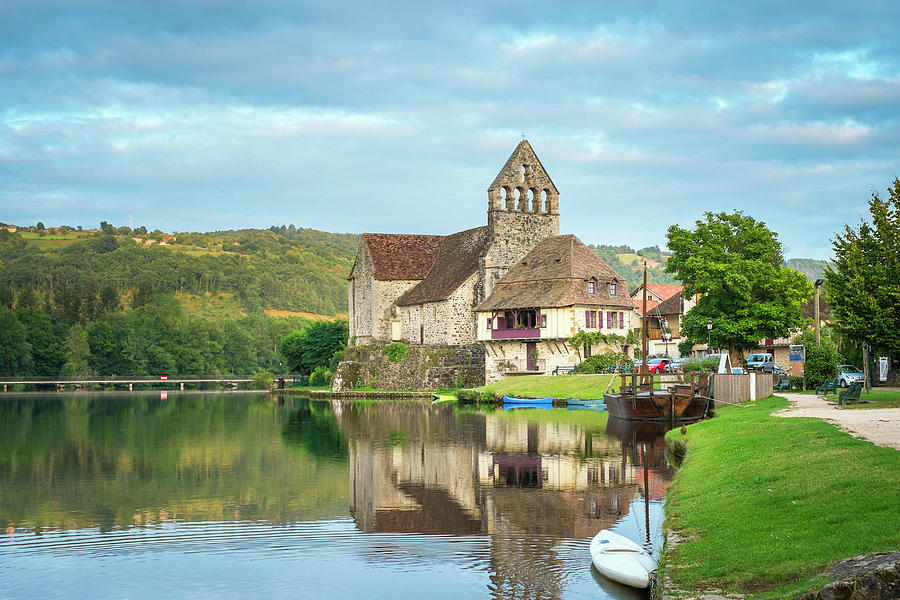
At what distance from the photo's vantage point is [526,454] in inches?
1204

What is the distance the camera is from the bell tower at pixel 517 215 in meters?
74.7

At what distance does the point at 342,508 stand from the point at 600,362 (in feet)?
149

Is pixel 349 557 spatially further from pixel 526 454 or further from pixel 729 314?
pixel 729 314

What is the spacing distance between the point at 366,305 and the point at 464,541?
69.2 m

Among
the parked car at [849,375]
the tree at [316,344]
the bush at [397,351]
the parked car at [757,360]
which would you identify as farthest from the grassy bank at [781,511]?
the tree at [316,344]

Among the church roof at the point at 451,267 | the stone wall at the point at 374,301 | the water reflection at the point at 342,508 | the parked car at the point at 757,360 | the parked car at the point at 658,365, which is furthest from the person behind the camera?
the stone wall at the point at 374,301

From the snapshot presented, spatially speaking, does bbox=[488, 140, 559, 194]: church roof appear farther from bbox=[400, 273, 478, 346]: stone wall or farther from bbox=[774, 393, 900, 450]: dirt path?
bbox=[774, 393, 900, 450]: dirt path

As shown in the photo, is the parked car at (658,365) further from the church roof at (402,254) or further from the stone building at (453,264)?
the church roof at (402,254)

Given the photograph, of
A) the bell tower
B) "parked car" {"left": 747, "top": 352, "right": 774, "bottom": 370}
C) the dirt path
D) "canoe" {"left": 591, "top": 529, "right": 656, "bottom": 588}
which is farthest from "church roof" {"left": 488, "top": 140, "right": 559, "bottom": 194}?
"canoe" {"left": 591, "top": 529, "right": 656, "bottom": 588}

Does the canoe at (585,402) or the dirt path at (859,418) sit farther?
the canoe at (585,402)

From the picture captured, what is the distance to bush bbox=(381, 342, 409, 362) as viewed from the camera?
258 feet

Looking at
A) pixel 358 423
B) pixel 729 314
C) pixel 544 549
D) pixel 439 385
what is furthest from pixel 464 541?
pixel 439 385

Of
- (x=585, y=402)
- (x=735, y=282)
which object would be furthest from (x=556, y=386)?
(x=735, y=282)

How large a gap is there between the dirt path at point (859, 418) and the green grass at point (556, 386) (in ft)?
66.0
